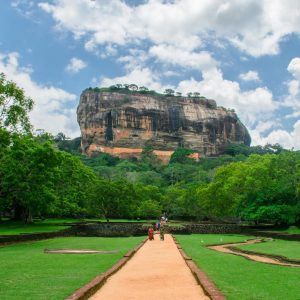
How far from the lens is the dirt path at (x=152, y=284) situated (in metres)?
9.23

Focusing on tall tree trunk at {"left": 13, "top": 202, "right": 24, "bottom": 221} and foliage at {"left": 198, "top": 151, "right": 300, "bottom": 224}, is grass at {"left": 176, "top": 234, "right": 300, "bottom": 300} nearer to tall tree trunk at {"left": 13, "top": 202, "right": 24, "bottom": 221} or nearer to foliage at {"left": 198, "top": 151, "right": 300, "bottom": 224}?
foliage at {"left": 198, "top": 151, "right": 300, "bottom": 224}

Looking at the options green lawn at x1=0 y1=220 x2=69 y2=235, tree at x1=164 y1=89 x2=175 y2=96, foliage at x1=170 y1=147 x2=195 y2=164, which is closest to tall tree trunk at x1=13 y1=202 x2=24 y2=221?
green lawn at x1=0 y1=220 x2=69 y2=235

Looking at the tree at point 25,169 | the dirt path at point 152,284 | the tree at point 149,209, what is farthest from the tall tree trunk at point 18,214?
the dirt path at point 152,284

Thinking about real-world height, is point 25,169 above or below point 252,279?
above

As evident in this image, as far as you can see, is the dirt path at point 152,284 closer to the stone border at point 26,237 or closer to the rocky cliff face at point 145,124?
the stone border at point 26,237

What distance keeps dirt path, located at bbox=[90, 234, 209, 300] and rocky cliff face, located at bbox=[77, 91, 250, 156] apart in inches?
5397

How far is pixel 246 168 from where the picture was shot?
4531 cm

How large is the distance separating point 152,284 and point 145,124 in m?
143

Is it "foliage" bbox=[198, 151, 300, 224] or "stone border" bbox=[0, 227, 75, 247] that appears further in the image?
"foliage" bbox=[198, 151, 300, 224]

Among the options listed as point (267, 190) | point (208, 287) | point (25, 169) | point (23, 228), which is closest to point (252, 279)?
point (208, 287)

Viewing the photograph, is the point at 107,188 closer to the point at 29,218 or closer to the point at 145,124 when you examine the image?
the point at 29,218

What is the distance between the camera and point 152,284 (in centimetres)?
1074

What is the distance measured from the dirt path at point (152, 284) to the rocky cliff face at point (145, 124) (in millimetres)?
137088

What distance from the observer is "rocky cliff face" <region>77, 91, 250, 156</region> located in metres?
152
